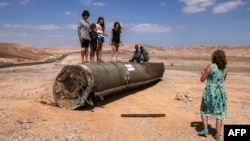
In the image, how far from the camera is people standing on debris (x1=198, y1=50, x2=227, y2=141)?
7.29 metres

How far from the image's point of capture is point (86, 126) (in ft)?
25.7

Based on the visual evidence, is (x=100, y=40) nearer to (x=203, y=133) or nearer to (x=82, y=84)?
(x=82, y=84)

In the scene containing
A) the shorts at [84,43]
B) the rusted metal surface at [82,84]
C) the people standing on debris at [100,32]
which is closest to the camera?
the rusted metal surface at [82,84]

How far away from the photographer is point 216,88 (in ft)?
24.2

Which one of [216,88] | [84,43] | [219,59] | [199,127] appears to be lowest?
[199,127]

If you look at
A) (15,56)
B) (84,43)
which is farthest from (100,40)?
(15,56)

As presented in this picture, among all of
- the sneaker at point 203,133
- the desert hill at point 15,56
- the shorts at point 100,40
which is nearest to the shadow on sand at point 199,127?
the sneaker at point 203,133

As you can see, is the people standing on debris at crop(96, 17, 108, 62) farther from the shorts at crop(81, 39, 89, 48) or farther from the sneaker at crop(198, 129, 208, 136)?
the sneaker at crop(198, 129, 208, 136)

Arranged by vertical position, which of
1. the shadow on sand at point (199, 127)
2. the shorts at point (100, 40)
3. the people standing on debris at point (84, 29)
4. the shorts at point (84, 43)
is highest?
the people standing on debris at point (84, 29)

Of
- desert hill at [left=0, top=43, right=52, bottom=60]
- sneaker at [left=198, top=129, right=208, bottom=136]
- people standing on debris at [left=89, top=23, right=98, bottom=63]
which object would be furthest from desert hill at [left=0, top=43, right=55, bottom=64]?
sneaker at [left=198, top=129, right=208, bottom=136]

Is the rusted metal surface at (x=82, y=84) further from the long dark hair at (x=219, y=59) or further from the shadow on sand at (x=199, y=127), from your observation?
the long dark hair at (x=219, y=59)

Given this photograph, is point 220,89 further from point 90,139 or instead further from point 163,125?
point 90,139

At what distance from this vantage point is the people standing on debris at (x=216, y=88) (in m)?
7.29

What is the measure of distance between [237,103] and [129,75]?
389 cm
